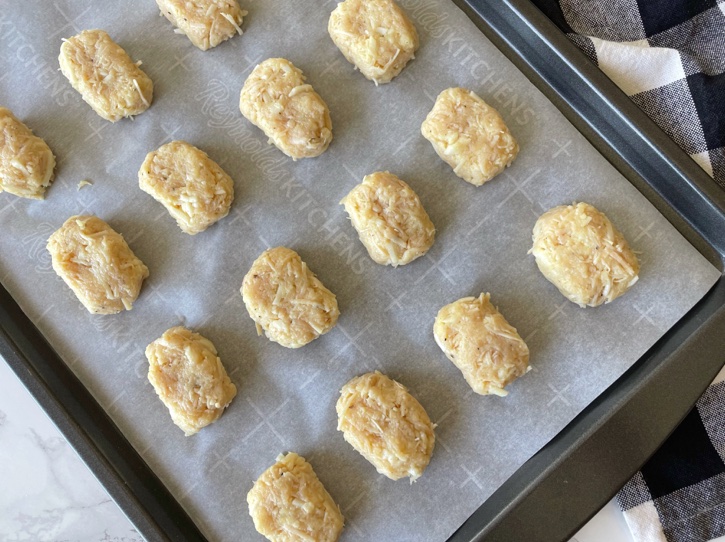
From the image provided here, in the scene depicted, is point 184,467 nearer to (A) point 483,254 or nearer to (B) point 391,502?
(B) point 391,502

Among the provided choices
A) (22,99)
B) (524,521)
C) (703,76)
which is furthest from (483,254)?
(22,99)

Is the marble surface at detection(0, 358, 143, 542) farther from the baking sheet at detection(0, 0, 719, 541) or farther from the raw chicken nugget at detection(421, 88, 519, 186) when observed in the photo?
the raw chicken nugget at detection(421, 88, 519, 186)

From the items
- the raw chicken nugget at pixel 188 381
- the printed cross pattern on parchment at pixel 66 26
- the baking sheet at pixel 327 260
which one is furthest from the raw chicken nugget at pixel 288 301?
the printed cross pattern on parchment at pixel 66 26

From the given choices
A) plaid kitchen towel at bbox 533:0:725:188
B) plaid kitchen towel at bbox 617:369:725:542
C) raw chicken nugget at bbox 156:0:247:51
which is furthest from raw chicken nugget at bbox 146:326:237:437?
plaid kitchen towel at bbox 533:0:725:188

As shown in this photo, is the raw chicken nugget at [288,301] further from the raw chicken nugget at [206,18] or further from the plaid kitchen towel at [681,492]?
the plaid kitchen towel at [681,492]

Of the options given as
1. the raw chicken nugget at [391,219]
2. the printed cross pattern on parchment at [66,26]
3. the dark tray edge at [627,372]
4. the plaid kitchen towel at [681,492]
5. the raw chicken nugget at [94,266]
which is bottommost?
the plaid kitchen towel at [681,492]

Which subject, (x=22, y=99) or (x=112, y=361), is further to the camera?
(x=22, y=99)
